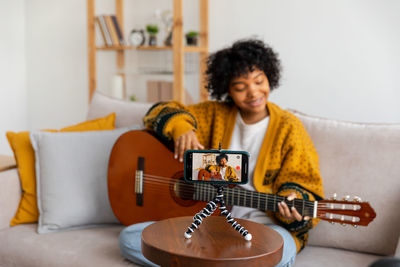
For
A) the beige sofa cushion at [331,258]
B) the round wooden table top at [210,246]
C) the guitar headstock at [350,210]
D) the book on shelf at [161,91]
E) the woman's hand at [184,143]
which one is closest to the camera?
the round wooden table top at [210,246]

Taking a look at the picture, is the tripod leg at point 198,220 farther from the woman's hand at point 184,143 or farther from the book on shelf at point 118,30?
the book on shelf at point 118,30

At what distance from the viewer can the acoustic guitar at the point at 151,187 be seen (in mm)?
1467

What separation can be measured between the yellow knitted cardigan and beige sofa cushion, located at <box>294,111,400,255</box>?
79 millimetres

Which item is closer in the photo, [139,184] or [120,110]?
[139,184]

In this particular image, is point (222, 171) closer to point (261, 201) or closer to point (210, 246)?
point (210, 246)

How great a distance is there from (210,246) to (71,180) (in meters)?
0.87

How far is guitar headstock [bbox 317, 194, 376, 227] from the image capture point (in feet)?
3.93

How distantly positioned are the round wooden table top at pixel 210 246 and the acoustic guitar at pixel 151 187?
24 cm

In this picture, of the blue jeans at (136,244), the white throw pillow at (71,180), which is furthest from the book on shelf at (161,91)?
the blue jeans at (136,244)

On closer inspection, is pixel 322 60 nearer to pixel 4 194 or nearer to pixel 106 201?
pixel 106 201

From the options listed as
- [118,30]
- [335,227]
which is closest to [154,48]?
[118,30]

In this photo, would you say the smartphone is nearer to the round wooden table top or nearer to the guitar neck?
the round wooden table top

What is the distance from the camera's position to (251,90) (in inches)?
64.9

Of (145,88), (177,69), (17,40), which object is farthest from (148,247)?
(17,40)
